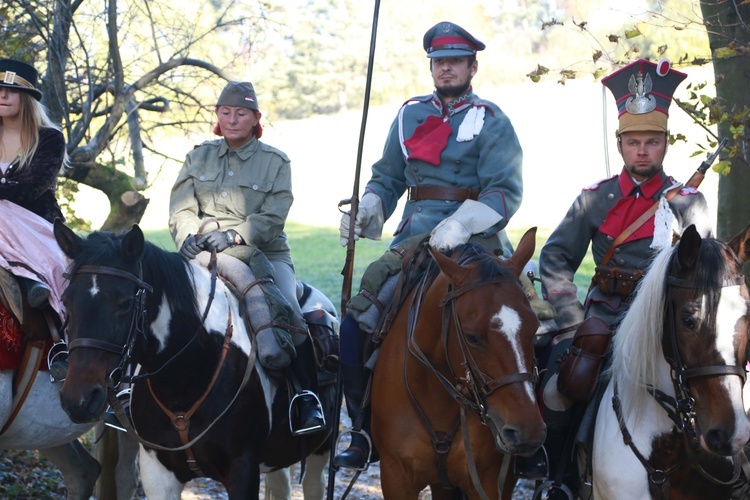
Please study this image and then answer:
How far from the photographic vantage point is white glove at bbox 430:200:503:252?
4.82 meters

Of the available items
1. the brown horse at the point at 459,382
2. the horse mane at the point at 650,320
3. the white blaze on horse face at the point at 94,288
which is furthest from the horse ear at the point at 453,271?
the white blaze on horse face at the point at 94,288

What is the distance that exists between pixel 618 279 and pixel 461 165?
1.17 metres

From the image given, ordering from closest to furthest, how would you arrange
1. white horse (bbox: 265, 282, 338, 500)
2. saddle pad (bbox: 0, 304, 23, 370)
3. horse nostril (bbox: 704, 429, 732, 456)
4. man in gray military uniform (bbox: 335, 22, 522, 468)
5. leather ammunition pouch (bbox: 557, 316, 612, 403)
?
horse nostril (bbox: 704, 429, 732, 456), leather ammunition pouch (bbox: 557, 316, 612, 403), man in gray military uniform (bbox: 335, 22, 522, 468), saddle pad (bbox: 0, 304, 23, 370), white horse (bbox: 265, 282, 338, 500)

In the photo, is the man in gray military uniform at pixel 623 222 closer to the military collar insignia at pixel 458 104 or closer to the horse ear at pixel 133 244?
the military collar insignia at pixel 458 104

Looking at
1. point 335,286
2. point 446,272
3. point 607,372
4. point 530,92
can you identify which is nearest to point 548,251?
point 607,372

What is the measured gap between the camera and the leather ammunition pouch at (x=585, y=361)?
14.9 feet

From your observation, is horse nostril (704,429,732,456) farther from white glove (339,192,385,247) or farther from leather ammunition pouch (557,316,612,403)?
white glove (339,192,385,247)

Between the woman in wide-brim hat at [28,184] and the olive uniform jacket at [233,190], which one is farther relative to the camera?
the olive uniform jacket at [233,190]

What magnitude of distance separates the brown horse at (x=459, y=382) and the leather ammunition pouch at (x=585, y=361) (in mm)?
461

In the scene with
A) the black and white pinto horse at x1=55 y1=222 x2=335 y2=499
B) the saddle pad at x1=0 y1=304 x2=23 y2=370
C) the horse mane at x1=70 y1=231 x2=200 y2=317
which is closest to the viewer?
the black and white pinto horse at x1=55 y1=222 x2=335 y2=499

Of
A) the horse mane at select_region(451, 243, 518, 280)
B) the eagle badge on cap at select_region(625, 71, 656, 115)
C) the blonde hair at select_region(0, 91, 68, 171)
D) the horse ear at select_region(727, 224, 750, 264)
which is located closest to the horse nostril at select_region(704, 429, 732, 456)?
the horse ear at select_region(727, 224, 750, 264)

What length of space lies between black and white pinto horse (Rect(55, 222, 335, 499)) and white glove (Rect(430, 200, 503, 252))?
1.27 metres

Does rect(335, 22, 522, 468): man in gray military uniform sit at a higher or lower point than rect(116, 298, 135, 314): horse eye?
higher

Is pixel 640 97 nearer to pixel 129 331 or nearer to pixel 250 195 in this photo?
pixel 250 195
